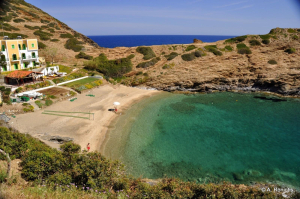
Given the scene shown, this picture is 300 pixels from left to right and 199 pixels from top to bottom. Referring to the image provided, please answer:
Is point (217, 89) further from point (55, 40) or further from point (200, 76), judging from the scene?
point (55, 40)

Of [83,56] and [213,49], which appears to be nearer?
[213,49]

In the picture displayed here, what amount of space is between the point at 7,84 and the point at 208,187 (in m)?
41.1

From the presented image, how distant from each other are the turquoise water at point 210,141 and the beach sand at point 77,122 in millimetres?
2165

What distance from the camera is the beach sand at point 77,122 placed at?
24075 millimetres

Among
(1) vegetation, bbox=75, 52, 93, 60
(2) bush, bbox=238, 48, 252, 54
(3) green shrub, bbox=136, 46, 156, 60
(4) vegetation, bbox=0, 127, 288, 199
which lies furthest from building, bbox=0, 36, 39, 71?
(2) bush, bbox=238, 48, 252, 54

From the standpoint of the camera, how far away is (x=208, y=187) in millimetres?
12812

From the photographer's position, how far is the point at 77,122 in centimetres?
2778

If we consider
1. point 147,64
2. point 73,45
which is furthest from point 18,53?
point 147,64

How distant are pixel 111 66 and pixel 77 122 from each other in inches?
1222

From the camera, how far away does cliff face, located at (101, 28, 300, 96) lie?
4612 cm

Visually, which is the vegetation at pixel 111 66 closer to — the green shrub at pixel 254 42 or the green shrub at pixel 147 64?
the green shrub at pixel 147 64

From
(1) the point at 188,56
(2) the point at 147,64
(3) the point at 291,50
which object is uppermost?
(3) the point at 291,50

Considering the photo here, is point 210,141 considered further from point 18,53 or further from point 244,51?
point 18,53

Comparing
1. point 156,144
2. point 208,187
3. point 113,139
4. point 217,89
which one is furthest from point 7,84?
point 217,89
